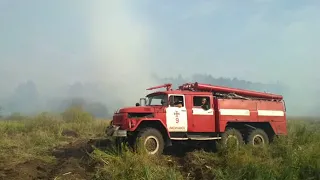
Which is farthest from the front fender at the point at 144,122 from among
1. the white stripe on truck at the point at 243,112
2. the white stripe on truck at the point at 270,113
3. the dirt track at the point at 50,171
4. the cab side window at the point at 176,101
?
the white stripe on truck at the point at 270,113

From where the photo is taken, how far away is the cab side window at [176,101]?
1309 cm

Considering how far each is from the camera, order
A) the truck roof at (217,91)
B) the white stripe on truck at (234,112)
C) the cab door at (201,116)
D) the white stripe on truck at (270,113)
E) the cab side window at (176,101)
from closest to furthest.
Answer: the cab side window at (176,101) < the cab door at (201,116) < the truck roof at (217,91) < the white stripe on truck at (234,112) < the white stripe on truck at (270,113)

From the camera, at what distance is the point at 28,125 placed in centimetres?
2525

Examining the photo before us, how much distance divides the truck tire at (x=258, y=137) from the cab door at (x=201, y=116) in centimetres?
193

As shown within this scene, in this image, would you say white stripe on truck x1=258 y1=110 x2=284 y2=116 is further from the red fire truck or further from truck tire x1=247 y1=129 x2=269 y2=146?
truck tire x1=247 y1=129 x2=269 y2=146

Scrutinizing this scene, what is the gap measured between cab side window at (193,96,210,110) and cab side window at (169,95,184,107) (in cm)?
57

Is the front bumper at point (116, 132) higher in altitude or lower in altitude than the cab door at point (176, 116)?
lower

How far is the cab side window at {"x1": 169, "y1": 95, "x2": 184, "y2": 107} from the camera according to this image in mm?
13091

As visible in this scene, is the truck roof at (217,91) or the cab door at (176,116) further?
the truck roof at (217,91)

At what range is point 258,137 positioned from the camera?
14812mm

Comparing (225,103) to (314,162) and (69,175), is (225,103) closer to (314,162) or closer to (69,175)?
(314,162)

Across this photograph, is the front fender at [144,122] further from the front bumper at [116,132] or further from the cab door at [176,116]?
the front bumper at [116,132]

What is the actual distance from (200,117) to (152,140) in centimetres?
237

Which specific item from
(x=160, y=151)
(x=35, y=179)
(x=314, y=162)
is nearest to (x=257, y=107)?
(x=160, y=151)
